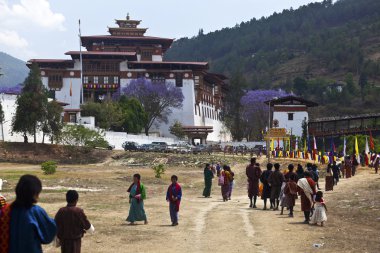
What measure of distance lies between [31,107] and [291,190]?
46999 millimetres

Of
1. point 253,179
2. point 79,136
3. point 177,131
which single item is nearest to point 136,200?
point 253,179

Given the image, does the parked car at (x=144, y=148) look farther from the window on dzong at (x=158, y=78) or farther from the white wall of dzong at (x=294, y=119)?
the window on dzong at (x=158, y=78)

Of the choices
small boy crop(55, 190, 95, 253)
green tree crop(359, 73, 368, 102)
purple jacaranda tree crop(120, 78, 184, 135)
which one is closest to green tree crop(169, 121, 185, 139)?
purple jacaranda tree crop(120, 78, 184, 135)

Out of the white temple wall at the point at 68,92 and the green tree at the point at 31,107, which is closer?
the green tree at the point at 31,107

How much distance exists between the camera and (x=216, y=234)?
619 inches

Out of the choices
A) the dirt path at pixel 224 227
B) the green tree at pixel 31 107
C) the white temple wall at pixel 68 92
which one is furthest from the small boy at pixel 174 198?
the white temple wall at pixel 68 92

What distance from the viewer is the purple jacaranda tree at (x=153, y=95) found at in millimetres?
94500

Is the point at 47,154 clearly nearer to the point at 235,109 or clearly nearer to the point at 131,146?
the point at 131,146

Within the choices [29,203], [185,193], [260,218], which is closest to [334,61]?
[185,193]

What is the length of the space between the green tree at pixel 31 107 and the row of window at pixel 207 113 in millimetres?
43491

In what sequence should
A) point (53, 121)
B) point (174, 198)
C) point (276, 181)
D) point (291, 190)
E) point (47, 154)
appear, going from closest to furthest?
point (174, 198)
point (291, 190)
point (276, 181)
point (47, 154)
point (53, 121)

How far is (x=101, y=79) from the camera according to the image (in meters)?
103

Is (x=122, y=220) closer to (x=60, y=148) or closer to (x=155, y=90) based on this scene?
(x=60, y=148)

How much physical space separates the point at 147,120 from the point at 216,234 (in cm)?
7426
